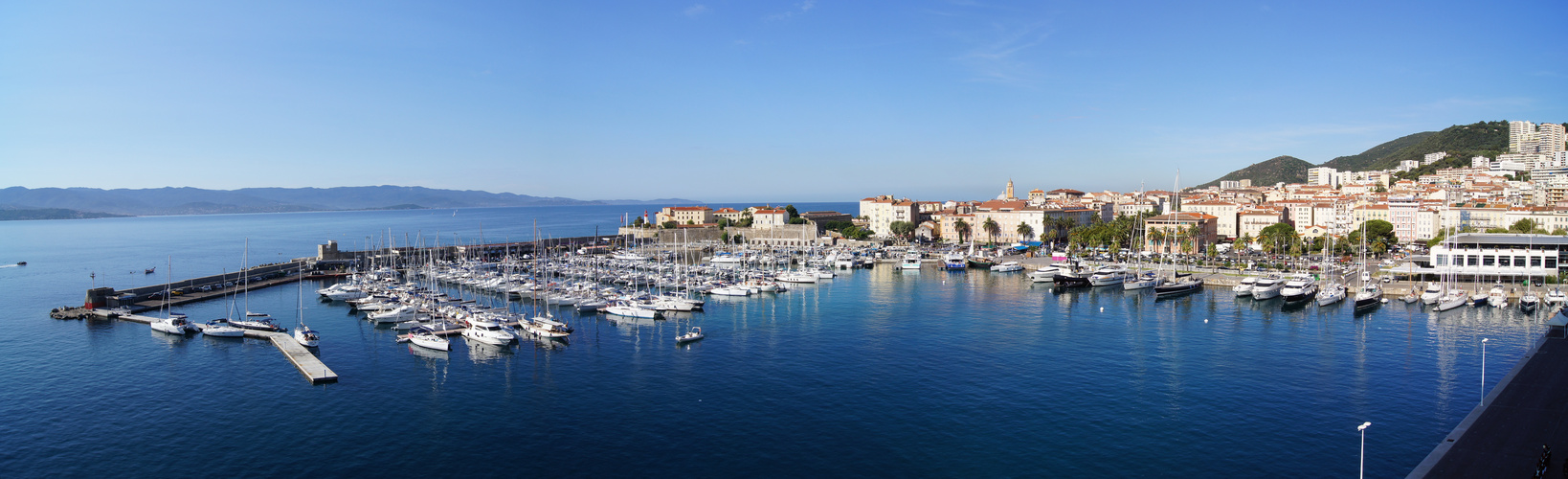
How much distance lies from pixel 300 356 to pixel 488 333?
5932mm

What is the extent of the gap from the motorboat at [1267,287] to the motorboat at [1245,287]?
53cm

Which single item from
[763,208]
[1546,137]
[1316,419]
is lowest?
[1316,419]

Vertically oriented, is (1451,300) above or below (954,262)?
below

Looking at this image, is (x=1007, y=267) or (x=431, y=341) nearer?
(x=431, y=341)

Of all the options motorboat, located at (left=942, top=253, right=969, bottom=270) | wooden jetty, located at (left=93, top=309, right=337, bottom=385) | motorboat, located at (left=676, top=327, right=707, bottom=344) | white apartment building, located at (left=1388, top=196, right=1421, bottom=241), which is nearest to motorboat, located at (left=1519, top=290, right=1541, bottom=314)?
motorboat, located at (left=942, top=253, right=969, bottom=270)

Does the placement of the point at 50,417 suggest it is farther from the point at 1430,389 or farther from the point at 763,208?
the point at 763,208

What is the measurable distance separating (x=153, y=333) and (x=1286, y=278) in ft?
178

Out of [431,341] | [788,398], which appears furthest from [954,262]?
[431,341]

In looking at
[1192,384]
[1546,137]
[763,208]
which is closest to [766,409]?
[1192,384]

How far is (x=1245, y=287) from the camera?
41875 millimetres

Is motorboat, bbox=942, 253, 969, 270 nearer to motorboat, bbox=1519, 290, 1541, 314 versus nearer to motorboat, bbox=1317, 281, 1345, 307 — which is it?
motorboat, bbox=1317, 281, 1345, 307

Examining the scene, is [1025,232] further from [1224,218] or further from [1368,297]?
[1368,297]

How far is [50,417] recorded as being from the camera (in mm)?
20047

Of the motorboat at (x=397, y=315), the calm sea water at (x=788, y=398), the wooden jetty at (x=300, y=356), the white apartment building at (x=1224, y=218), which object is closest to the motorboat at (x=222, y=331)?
the wooden jetty at (x=300, y=356)
